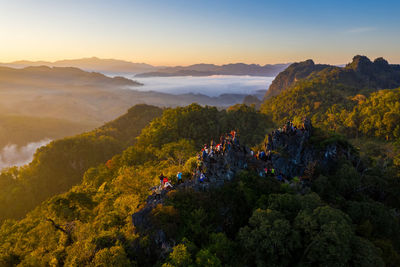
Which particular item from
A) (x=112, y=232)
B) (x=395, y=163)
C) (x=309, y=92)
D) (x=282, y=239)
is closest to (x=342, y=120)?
(x=309, y=92)

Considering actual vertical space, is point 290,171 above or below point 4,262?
above

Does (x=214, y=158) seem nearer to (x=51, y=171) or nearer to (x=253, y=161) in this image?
(x=253, y=161)

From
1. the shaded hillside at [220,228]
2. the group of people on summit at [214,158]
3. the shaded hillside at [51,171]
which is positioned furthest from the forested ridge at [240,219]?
the shaded hillside at [51,171]

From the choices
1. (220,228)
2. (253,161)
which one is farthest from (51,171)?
(220,228)

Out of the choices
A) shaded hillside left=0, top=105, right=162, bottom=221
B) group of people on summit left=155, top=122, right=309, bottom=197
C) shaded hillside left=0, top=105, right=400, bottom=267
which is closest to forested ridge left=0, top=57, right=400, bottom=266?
shaded hillside left=0, top=105, right=400, bottom=267

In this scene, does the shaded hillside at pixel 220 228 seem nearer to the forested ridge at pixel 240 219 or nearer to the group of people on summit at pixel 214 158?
the forested ridge at pixel 240 219

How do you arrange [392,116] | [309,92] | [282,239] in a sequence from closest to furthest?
[282,239], [392,116], [309,92]

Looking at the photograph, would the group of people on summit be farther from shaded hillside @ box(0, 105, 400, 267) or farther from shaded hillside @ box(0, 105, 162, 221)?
shaded hillside @ box(0, 105, 162, 221)

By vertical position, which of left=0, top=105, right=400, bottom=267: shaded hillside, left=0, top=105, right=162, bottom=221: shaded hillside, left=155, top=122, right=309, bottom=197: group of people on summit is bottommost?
left=0, top=105, right=162, bottom=221: shaded hillside

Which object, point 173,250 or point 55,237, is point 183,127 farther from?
point 173,250

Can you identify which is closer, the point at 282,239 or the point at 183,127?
the point at 282,239
